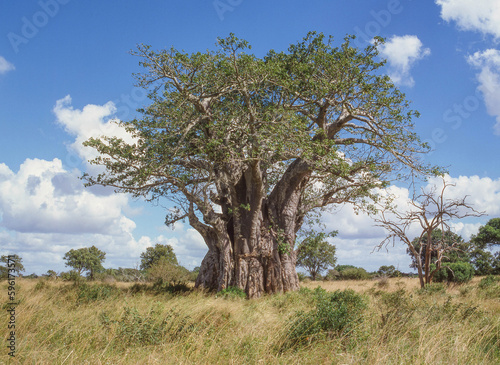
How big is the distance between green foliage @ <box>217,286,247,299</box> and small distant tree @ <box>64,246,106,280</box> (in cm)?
3147

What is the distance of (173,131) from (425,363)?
10.2 m

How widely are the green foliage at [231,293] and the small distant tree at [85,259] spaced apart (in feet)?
103

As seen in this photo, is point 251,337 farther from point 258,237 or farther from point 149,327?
point 258,237

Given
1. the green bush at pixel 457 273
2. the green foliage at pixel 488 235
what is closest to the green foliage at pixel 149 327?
the green bush at pixel 457 273

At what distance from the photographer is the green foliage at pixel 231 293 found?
1350cm

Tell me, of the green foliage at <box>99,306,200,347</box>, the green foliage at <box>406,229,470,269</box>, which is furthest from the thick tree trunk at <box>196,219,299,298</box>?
the green foliage at <box>99,306,200,347</box>

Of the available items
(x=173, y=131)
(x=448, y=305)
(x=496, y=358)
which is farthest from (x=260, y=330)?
(x=173, y=131)

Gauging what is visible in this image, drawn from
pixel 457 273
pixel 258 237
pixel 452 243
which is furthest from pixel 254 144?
pixel 457 273

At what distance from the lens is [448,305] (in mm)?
8828

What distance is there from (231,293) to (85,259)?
108 feet

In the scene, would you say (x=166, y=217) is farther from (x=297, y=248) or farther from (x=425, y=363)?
(x=425, y=363)

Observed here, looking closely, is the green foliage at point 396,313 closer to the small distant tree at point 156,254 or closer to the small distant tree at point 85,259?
the small distant tree at point 156,254

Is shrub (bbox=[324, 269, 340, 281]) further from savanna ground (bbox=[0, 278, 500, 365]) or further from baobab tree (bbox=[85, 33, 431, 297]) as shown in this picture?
savanna ground (bbox=[0, 278, 500, 365])

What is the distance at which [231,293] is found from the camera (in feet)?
45.0
